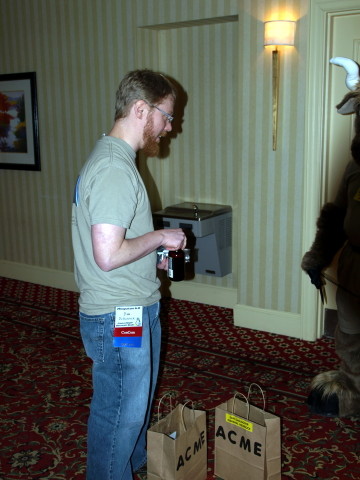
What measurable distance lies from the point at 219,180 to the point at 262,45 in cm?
119

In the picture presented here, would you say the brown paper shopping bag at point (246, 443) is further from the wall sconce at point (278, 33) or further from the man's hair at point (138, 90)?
the wall sconce at point (278, 33)

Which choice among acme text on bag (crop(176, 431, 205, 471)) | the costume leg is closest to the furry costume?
the costume leg

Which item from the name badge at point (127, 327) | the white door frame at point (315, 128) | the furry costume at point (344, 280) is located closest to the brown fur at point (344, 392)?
the furry costume at point (344, 280)

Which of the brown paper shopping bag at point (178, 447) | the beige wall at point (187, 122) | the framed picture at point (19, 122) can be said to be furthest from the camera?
the framed picture at point (19, 122)

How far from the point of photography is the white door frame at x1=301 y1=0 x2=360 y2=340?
3.62m

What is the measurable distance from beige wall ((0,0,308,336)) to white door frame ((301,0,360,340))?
0.07 m

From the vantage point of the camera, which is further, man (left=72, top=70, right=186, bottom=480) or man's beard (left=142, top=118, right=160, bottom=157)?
man's beard (left=142, top=118, right=160, bottom=157)

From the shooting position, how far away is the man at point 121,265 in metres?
1.84

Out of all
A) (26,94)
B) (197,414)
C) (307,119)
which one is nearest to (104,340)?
(197,414)

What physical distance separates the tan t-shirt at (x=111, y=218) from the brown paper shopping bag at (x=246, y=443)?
0.64m

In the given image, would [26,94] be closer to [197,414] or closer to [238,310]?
[238,310]

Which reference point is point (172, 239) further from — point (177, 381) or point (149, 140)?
point (177, 381)

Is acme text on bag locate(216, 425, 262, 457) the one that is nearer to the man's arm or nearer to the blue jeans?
the blue jeans

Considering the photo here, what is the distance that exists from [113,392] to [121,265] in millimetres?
493
